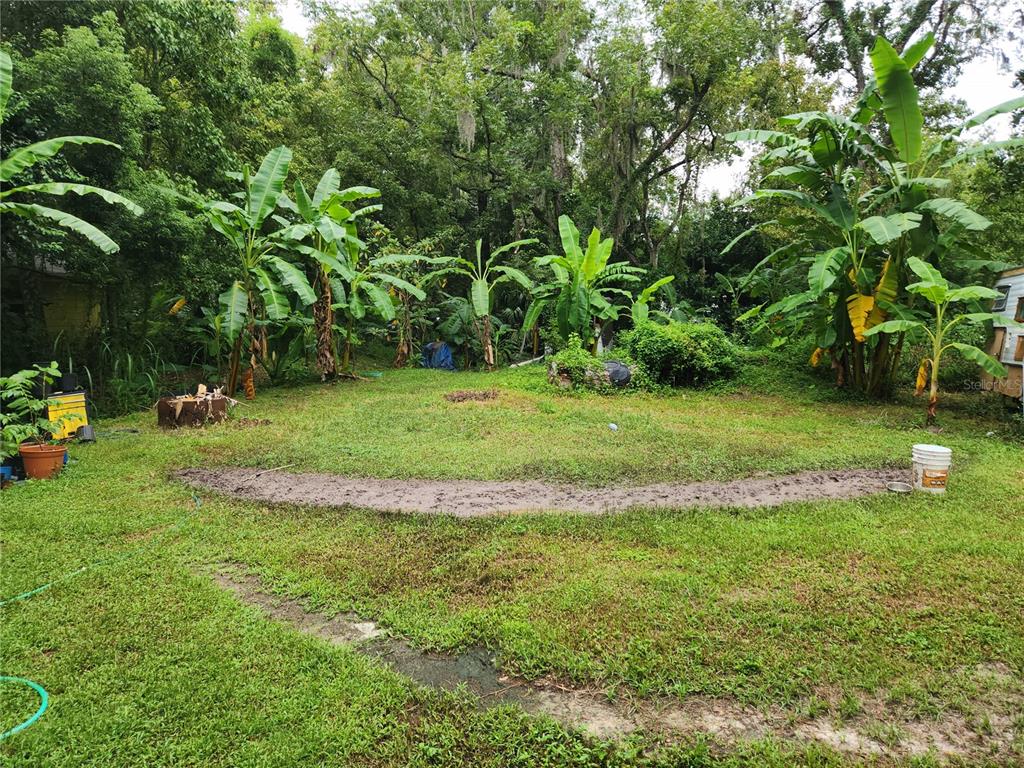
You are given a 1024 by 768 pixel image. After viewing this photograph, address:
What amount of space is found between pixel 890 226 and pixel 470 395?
218 inches

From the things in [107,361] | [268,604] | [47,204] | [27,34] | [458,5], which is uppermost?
[458,5]

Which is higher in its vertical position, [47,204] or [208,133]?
[208,133]

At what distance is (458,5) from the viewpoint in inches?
530

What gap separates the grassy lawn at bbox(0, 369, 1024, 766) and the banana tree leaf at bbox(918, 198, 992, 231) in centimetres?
272

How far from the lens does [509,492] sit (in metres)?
4.26

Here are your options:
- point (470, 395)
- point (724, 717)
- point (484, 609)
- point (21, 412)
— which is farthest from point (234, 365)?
point (724, 717)

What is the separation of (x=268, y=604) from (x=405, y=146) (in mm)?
11815

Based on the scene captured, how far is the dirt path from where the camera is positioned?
3975mm

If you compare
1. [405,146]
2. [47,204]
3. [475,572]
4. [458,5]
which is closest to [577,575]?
[475,572]

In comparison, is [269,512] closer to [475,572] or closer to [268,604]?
[268,604]

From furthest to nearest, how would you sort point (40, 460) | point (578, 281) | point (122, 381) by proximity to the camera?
point (578, 281), point (122, 381), point (40, 460)

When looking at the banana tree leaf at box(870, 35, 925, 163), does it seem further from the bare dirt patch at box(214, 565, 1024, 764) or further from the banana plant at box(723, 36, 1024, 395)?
the bare dirt patch at box(214, 565, 1024, 764)

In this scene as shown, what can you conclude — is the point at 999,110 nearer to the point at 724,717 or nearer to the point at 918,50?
the point at 918,50

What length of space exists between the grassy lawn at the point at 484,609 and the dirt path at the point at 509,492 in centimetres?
21
